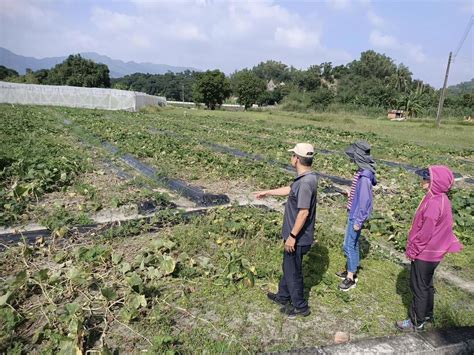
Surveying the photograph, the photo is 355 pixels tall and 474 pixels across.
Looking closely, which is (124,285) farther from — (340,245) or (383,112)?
(383,112)

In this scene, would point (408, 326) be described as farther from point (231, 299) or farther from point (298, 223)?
point (231, 299)

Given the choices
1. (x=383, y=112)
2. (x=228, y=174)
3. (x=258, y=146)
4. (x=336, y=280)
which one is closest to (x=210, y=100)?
(x=383, y=112)

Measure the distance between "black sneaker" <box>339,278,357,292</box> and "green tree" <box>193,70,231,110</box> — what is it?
62.9 metres

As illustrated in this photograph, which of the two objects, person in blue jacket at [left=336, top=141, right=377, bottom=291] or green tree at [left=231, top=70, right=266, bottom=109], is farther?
green tree at [left=231, top=70, right=266, bottom=109]

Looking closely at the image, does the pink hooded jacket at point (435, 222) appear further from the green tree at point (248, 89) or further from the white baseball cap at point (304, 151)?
the green tree at point (248, 89)

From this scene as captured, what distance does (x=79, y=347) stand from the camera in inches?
106

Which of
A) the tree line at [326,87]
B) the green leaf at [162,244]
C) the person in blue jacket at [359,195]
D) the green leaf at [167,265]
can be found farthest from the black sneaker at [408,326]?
the tree line at [326,87]

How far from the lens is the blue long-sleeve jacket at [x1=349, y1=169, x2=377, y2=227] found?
3.66 m

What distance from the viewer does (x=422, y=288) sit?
129 inches

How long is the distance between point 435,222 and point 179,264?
2.68m

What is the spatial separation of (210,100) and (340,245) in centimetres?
6351

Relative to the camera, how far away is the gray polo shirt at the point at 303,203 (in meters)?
3.11

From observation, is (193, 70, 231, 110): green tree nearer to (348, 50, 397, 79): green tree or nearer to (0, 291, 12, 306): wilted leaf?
(348, 50, 397, 79): green tree

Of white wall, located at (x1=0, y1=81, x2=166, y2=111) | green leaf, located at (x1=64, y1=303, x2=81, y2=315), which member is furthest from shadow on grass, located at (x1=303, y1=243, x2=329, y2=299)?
white wall, located at (x1=0, y1=81, x2=166, y2=111)
